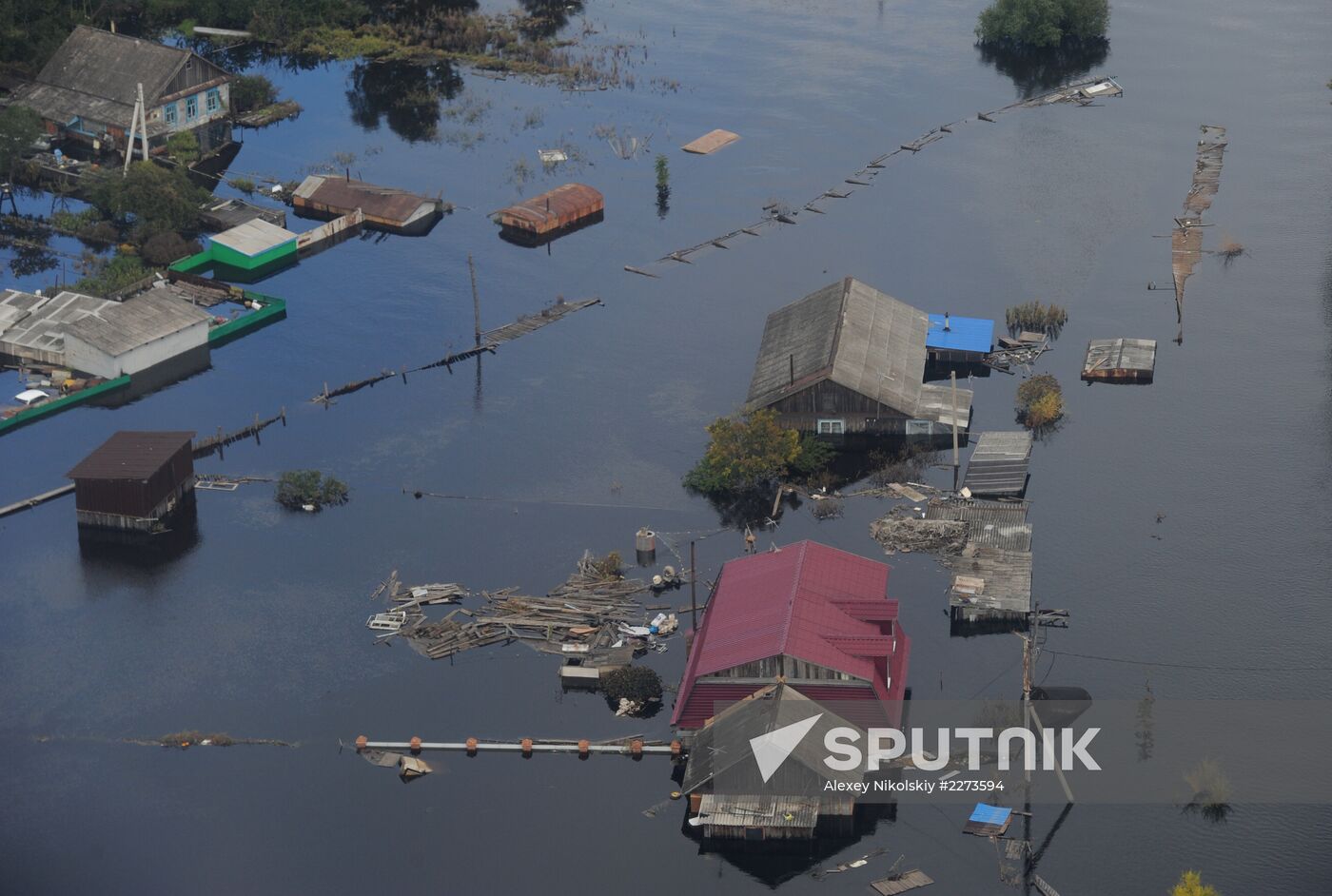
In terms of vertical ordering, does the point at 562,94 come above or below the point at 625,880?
above

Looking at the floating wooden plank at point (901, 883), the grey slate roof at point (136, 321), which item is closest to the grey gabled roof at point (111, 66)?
the grey slate roof at point (136, 321)

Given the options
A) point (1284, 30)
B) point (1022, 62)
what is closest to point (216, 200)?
point (1022, 62)

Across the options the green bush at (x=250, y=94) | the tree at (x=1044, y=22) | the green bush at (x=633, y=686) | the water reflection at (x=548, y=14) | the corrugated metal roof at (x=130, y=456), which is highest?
the tree at (x=1044, y=22)

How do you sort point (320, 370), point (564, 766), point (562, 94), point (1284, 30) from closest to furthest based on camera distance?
point (564, 766)
point (320, 370)
point (562, 94)
point (1284, 30)

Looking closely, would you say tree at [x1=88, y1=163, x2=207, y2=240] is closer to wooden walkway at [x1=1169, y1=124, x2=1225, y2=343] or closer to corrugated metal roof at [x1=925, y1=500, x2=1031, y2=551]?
corrugated metal roof at [x1=925, y1=500, x2=1031, y2=551]

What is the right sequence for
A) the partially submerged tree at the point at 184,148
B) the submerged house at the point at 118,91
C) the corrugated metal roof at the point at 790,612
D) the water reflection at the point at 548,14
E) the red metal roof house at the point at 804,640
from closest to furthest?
the red metal roof house at the point at 804,640 < the corrugated metal roof at the point at 790,612 < the partially submerged tree at the point at 184,148 < the submerged house at the point at 118,91 < the water reflection at the point at 548,14

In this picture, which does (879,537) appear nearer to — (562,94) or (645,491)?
(645,491)

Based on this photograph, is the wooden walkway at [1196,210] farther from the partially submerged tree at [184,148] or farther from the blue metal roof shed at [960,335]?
the partially submerged tree at [184,148]

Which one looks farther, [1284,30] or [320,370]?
[1284,30]
